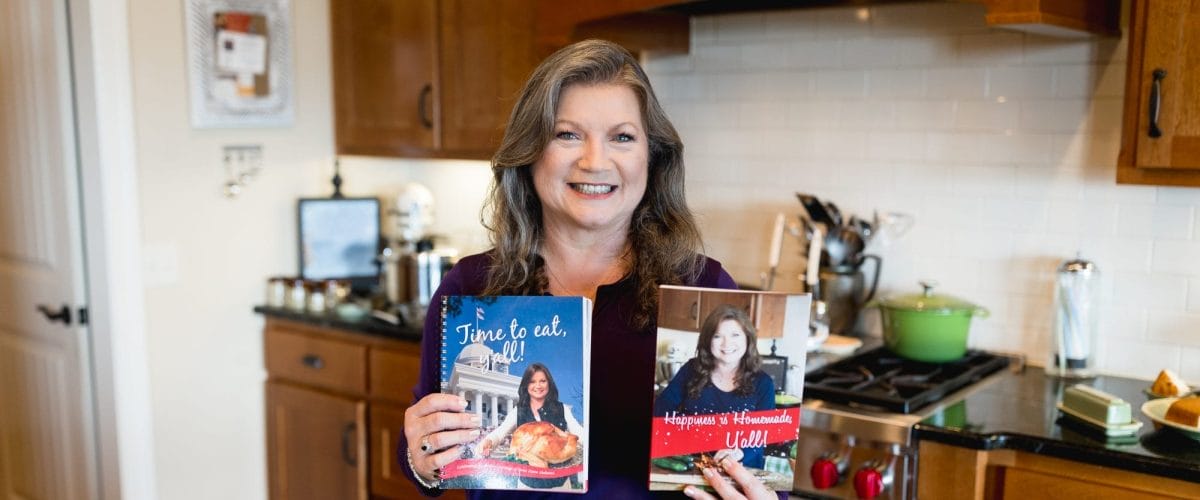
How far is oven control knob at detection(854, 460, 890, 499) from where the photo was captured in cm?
210

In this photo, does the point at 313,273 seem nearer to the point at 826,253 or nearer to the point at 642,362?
the point at 826,253

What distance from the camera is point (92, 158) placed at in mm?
2986

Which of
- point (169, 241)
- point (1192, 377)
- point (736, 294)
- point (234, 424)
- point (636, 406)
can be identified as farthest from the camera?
point (234, 424)

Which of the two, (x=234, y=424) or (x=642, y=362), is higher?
(x=642, y=362)

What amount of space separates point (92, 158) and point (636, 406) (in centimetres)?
208

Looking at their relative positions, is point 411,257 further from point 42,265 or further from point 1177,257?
point 1177,257

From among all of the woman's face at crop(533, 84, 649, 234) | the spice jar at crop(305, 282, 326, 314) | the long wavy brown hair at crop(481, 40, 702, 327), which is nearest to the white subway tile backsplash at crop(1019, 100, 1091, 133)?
the long wavy brown hair at crop(481, 40, 702, 327)

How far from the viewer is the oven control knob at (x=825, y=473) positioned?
2.17m

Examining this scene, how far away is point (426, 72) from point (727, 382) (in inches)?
79.9

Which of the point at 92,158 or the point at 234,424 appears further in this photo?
the point at 234,424

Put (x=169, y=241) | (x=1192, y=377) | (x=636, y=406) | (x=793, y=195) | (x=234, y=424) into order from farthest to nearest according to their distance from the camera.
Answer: (x=234, y=424), (x=169, y=241), (x=793, y=195), (x=1192, y=377), (x=636, y=406)

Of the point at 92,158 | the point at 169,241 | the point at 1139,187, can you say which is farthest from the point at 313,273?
the point at 1139,187

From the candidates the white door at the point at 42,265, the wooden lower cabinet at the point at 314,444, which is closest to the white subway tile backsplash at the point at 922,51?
the wooden lower cabinet at the point at 314,444

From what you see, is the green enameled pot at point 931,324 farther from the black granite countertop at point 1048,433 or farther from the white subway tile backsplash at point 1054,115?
the white subway tile backsplash at point 1054,115
